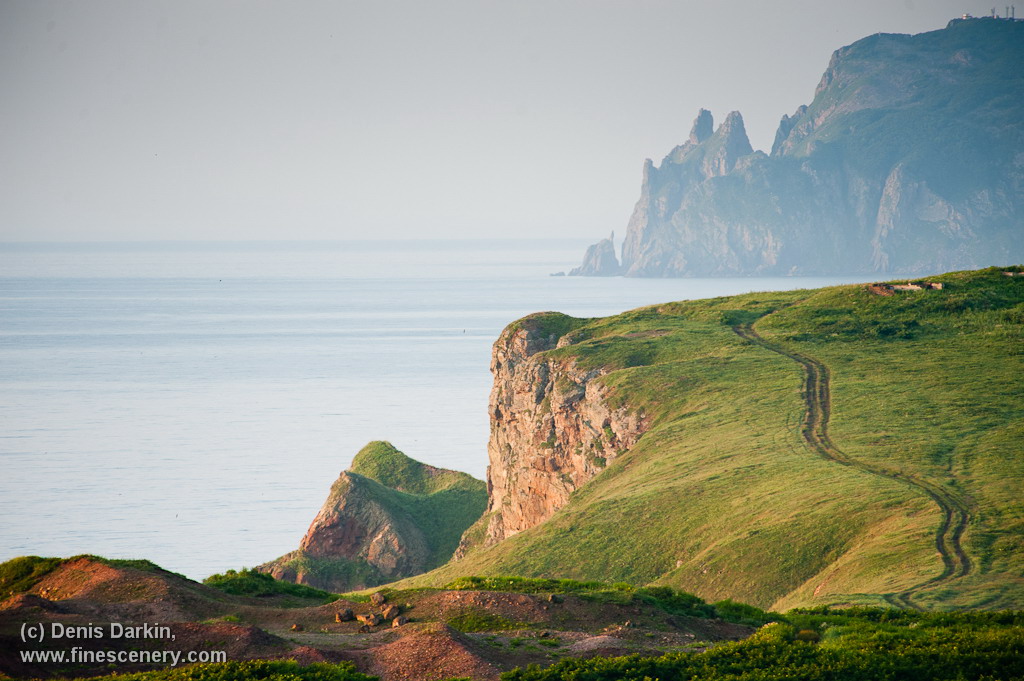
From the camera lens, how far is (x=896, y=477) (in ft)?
146

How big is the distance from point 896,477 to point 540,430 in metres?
27.4

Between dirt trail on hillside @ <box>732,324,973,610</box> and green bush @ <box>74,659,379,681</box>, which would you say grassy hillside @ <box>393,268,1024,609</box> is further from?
green bush @ <box>74,659,379,681</box>

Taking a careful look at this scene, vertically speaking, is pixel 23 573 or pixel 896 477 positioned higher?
pixel 23 573

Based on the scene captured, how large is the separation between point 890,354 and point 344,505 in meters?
39.8

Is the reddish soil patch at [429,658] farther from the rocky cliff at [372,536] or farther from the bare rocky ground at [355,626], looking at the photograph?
the rocky cliff at [372,536]

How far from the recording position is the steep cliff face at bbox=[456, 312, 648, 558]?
6259cm

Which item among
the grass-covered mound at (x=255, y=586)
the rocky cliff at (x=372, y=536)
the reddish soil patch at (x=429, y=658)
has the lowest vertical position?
the rocky cliff at (x=372, y=536)

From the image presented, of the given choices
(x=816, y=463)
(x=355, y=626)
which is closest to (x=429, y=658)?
(x=355, y=626)

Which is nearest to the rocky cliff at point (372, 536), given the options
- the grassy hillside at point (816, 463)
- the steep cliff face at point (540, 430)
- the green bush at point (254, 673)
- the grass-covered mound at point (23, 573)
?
the steep cliff face at point (540, 430)

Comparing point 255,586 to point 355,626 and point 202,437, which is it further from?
point 202,437

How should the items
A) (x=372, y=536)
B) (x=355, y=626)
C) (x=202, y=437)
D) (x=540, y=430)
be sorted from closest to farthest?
1. (x=355, y=626)
2. (x=540, y=430)
3. (x=372, y=536)
4. (x=202, y=437)

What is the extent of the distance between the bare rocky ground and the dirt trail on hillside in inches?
350

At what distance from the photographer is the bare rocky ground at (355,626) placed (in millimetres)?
23875

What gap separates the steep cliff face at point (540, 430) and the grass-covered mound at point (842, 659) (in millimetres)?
33394
